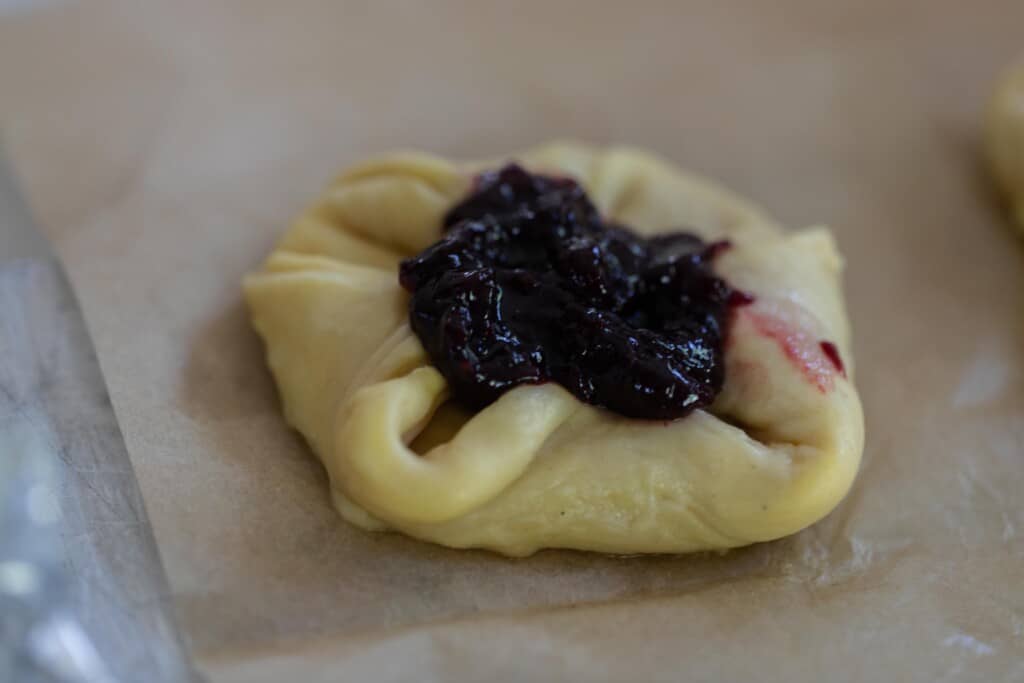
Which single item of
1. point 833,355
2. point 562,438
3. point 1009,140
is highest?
point 1009,140

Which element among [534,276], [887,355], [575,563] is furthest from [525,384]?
[887,355]

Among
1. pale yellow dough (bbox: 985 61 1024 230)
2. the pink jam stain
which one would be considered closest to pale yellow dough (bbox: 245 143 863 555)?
the pink jam stain

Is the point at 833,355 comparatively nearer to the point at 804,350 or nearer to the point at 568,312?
the point at 804,350

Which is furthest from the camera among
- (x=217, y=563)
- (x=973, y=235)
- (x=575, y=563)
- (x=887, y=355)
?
(x=973, y=235)

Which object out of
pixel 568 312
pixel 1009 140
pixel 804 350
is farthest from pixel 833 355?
pixel 1009 140

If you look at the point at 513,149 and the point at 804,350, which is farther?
the point at 513,149

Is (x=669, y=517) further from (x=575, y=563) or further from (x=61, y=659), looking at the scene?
(x=61, y=659)

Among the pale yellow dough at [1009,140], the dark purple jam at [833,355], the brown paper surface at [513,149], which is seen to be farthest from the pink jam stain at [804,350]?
the pale yellow dough at [1009,140]
